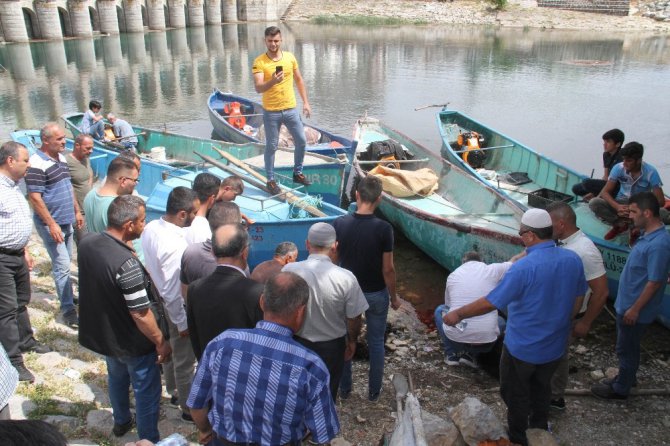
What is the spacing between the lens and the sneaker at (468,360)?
554 cm

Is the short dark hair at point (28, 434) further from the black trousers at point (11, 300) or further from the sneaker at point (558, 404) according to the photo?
the sneaker at point (558, 404)

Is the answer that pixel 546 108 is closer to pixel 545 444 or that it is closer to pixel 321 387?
pixel 545 444

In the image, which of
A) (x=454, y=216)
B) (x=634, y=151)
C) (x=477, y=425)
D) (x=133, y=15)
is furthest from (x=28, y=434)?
(x=133, y=15)

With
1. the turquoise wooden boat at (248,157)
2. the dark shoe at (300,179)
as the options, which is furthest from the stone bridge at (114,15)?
the dark shoe at (300,179)

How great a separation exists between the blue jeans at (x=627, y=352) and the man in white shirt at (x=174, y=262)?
12.1 ft

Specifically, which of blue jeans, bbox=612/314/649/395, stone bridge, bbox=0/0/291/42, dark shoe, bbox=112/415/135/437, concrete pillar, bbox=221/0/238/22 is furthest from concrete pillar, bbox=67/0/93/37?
blue jeans, bbox=612/314/649/395

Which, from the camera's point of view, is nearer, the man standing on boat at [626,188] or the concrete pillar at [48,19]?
the man standing on boat at [626,188]

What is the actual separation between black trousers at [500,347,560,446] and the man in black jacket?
249 centimetres

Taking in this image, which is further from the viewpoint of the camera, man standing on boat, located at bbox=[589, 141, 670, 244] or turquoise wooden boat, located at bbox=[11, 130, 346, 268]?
turquoise wooden boat, located at bbox=[11, 130, 346, 268]

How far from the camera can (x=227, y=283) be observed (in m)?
3.09

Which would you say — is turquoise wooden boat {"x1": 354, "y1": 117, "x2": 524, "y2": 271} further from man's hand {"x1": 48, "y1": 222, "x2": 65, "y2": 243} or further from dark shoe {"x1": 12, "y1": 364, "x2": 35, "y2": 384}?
dark shoe {"x1": 12, "y1": 364, "x2": 35, "y2": 384}

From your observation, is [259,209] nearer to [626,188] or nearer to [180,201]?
[180,201]

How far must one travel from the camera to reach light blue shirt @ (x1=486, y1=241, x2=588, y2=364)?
3463 millimetres

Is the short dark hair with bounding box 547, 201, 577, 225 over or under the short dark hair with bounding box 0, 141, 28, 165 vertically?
under
